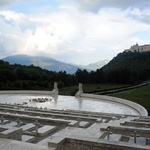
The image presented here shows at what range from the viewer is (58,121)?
10086 millimetres

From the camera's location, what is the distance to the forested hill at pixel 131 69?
60.0 meters

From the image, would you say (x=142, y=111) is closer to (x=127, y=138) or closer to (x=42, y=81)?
(x=127, y=138)

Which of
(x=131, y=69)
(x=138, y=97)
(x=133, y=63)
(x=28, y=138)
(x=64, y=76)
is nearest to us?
(x=28, y=138)

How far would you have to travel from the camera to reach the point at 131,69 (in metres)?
77.0

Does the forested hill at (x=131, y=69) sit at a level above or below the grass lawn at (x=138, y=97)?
above

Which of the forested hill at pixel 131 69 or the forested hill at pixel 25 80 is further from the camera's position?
the forested hill at pixel 131 69

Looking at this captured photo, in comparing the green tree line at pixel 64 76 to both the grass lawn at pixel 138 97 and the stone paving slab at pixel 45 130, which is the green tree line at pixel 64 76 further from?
the stone paving slab at pixel 45 130

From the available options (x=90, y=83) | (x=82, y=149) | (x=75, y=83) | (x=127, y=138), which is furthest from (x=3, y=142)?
(x=90, y=83)

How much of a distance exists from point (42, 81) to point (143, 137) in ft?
124

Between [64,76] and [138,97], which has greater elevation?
[64,76]

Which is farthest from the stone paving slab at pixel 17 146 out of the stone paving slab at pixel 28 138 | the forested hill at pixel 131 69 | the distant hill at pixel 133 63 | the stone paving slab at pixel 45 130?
the distant hill at pixel 133 63

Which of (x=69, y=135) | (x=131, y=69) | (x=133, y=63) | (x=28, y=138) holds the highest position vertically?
(x=133, y=63)

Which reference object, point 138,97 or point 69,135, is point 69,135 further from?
point 138,97

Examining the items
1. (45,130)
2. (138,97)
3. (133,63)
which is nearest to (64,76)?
(138,97)
